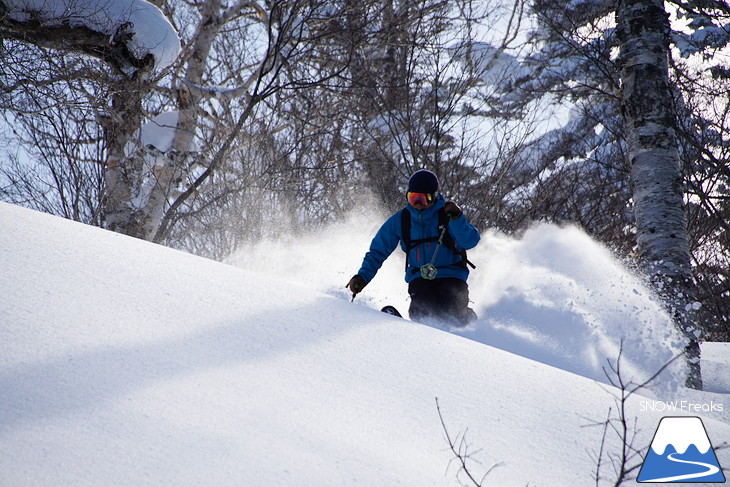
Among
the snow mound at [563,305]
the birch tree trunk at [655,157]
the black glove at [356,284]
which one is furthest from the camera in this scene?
the black glove at [356,284]

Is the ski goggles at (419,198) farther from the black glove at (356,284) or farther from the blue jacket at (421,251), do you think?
the black glove at (356,284)

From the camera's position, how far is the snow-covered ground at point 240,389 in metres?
1.16

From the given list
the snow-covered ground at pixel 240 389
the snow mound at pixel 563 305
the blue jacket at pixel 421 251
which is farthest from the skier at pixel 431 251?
the snow-covered ground at pixel 240 389

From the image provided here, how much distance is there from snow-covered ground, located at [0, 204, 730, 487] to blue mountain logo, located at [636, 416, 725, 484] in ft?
0.17

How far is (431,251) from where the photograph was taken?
13.2ft

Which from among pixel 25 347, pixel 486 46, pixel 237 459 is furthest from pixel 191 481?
pixel 486 46

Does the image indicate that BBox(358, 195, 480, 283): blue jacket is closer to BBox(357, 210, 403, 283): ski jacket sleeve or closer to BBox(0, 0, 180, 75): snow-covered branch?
BBox(357, 210, 403, 283): ski jacket sleeve

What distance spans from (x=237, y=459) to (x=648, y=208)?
3981mm

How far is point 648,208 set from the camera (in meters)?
3.98

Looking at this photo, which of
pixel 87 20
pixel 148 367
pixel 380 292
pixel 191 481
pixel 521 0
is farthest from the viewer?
pixel 521 0

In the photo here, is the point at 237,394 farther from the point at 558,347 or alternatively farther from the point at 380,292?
the point at 380,292

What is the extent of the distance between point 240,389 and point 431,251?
275 centimetres

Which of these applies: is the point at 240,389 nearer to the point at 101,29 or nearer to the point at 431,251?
the point at 431,251

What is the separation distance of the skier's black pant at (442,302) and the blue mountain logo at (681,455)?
2035 millimetres
